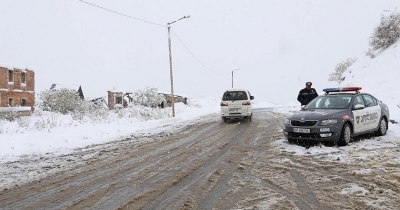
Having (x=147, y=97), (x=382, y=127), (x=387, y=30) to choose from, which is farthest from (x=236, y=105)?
(x=387, y=30)

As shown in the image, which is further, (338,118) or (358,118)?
(358,118)

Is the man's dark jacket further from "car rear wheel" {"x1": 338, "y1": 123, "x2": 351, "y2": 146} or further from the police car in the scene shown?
"car rear wheel" {"x1": 338, "y1": 123, "x2": 351, "y2": 146}

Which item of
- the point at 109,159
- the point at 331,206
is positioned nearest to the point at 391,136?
the point at 331,206

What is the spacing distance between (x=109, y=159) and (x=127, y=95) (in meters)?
40.8

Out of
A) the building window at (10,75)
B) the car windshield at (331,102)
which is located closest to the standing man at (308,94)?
the car windshield at (331,102)

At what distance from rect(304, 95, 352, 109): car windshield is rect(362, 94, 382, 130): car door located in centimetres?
78

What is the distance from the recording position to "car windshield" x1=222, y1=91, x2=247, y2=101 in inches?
632

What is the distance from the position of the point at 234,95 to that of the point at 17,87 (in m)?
29.9

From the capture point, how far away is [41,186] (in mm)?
4734

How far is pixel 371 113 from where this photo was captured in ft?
29.4

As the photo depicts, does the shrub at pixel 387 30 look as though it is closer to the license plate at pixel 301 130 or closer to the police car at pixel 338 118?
the police car at pixel 338 118

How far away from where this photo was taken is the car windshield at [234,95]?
16.1 metres

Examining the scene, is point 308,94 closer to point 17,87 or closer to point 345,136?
point 345,136

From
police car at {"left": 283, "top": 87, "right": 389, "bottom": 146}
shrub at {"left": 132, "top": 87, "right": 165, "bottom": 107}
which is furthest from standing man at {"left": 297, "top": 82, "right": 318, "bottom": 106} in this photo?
shrub at {"left": 132, "top": 87, "right": 165, "bottom": 107}
